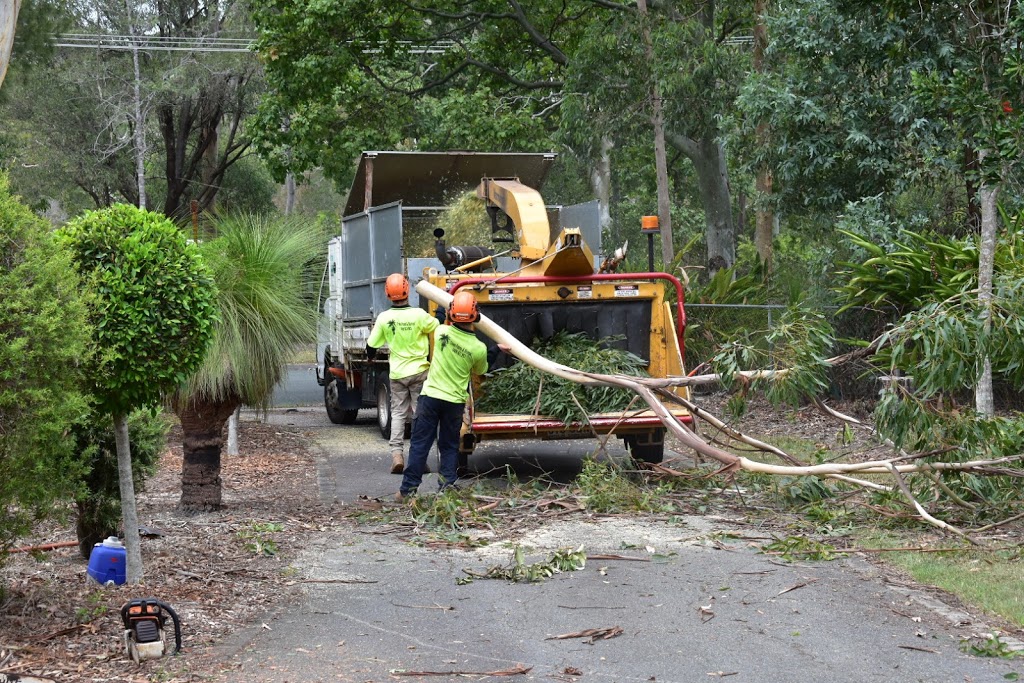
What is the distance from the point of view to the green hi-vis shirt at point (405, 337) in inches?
437

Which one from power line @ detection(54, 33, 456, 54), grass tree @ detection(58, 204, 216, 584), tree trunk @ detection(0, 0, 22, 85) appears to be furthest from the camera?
power line @ detection(54, 33, 456, 54)

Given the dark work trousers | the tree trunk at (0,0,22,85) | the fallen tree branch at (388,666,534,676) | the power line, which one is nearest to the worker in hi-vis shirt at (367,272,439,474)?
the dark work trousers

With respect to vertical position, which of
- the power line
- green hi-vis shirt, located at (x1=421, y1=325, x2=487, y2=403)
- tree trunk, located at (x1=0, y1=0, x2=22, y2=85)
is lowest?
green hi-vis shirt, located at (x1=421, y1=325, x2=487, y2=403)

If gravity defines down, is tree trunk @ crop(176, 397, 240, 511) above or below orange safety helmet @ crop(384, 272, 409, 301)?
below

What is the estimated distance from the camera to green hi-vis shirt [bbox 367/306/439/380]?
36.4ft

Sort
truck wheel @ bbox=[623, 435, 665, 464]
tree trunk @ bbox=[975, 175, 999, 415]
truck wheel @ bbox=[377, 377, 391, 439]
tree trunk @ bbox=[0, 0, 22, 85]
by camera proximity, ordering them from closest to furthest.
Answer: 1. tree trunk @ bbox=[975, 175, 999, 415]
2. tree trunk @ bbox=[0, 0, 22, 85]
3. truck wheel @ bbox=[623, 435, 665, 464]
4. truck wheel @ bbox=[377, 377, 391, 439]

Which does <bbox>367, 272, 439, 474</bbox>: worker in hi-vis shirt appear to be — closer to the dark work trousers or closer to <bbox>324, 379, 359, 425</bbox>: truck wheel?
the dark work trousers

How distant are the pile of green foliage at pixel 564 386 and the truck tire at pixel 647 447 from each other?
1.32 ft

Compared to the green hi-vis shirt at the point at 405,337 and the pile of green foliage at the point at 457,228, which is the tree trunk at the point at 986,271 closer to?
the green hi-vis shirt at the point at 405,337

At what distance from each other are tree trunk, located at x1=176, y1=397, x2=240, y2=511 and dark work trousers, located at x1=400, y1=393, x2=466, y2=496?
1508 millimetres

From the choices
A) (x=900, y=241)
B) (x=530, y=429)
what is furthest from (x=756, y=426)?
(x=530, y=429)

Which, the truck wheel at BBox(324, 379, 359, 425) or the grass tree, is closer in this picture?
the grass tree

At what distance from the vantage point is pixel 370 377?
1504cm

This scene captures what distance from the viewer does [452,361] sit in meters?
9.90
